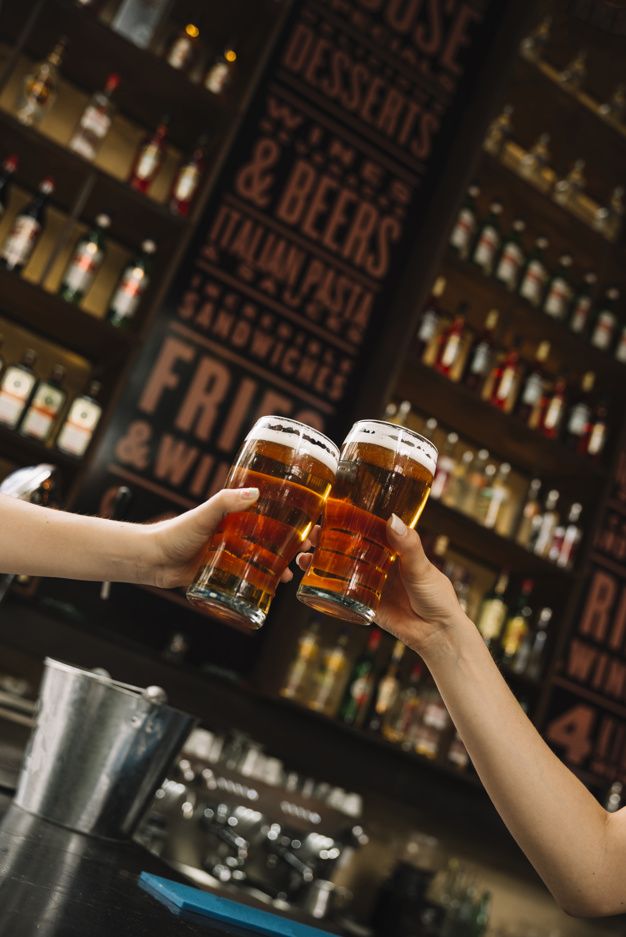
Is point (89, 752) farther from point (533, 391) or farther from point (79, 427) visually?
point (533, 391)

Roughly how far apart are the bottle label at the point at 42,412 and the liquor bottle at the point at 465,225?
1.50 meters

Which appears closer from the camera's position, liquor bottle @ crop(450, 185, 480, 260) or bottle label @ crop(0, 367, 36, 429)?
bottle label @ crop(0, 367, 36, 429)

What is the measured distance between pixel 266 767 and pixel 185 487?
0.85 meters

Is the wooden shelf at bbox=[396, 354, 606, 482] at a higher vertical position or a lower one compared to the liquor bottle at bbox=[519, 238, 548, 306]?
lower

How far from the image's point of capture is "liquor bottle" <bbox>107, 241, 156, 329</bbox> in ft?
9.56

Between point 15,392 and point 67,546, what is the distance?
6.62ft

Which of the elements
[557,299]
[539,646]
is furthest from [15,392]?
[557,299]

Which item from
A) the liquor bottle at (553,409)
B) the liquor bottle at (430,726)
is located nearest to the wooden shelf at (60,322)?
the liquor bottle at (430,726)

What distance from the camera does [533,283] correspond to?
3.62m

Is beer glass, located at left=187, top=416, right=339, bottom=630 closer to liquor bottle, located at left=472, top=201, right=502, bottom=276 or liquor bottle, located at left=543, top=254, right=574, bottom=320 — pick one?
liquor bottle, located at left=472, top=201, right=502, bottom=276

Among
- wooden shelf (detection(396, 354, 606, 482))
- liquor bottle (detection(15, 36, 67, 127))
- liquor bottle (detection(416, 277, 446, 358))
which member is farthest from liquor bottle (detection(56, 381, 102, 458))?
liquor bottle (detection(416, 277, 446, 358))

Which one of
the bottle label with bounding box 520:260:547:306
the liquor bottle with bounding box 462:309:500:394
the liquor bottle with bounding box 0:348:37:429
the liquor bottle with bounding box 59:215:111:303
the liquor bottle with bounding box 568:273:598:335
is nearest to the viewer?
the liquor bottle with bounding box 0:348:37:429

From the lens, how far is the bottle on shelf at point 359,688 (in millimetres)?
A: 3125

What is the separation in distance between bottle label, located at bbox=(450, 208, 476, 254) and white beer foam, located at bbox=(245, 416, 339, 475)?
2738 mm
